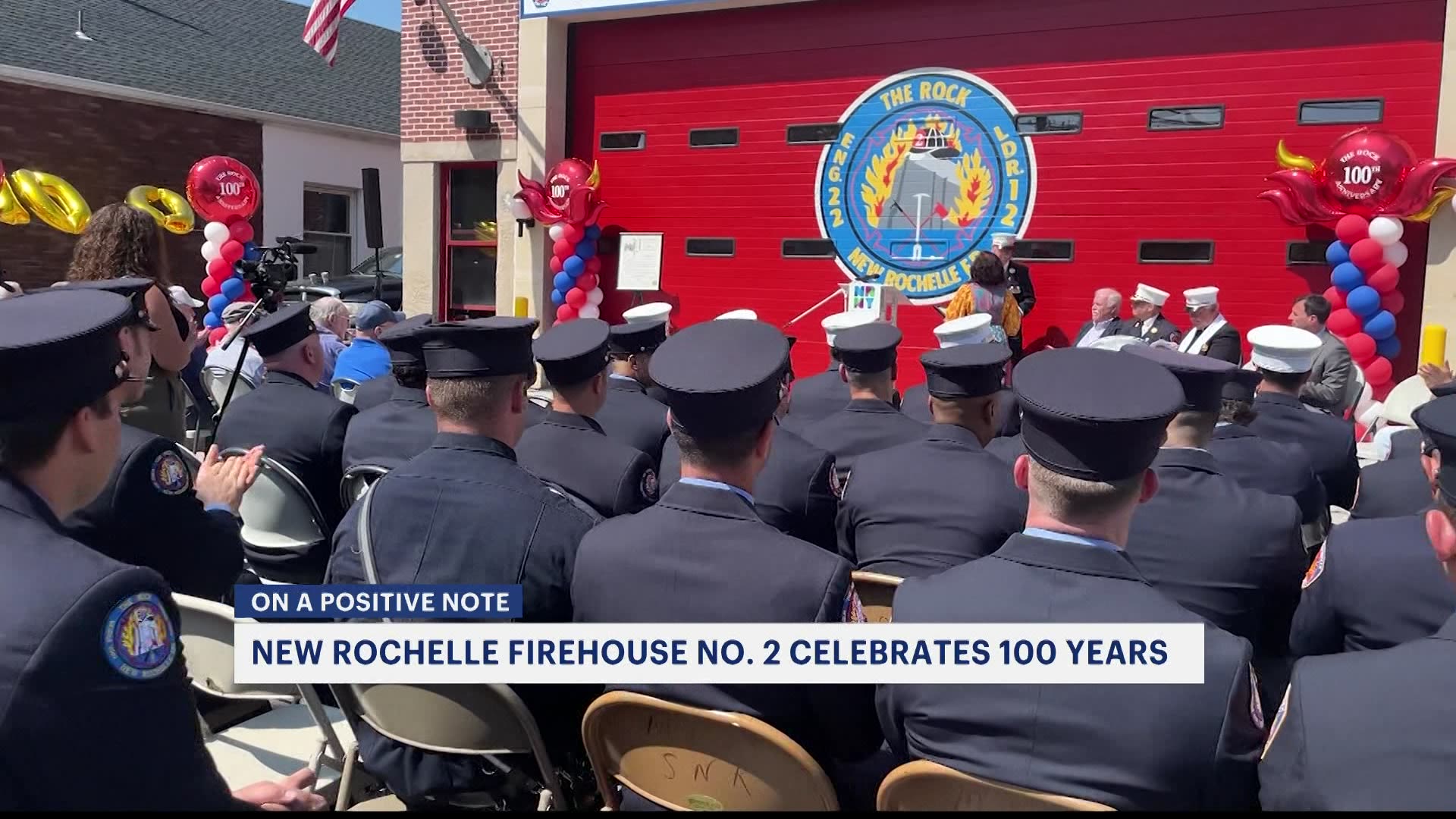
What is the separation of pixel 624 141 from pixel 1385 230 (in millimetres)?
6996

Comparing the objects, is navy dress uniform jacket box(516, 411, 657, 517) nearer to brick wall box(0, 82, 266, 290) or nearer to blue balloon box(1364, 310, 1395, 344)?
blue balloon box(1364, 310, 1395, 344)

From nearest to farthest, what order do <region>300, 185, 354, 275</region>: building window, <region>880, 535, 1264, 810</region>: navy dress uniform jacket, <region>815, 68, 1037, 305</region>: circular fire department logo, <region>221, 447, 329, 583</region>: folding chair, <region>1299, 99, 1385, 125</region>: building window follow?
1. <region>880, 535, 1264, 810</region>: navy dress uniform jacket
2. <region>221, 447, 329, 583</region>: folding chair
3. <region>1299, 99, 1385, 125</region>: building window
4. <region>815, 68, 1037, 305</region>: circular fire department logo
5. <region>300, 185, 354, 275</region>: building window

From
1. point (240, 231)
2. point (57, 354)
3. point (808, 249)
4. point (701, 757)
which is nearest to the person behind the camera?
point (57, 354)

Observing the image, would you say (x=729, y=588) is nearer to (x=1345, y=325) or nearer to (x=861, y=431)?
(x=861, y=431)

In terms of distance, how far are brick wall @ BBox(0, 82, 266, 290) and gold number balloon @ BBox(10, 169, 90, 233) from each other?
250cm

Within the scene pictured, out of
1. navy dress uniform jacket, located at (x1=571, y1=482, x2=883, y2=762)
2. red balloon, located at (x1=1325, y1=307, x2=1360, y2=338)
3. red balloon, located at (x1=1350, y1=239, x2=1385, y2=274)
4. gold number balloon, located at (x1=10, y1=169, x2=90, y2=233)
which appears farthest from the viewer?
gold number balloon, located at (x1=10, y1=169, x2=90, y2=233)

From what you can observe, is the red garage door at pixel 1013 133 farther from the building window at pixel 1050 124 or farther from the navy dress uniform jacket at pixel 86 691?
the navy dress uniform jacket at pixel 86 691

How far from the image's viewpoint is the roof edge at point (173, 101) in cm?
1659

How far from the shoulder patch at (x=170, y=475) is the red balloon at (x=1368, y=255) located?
740cm

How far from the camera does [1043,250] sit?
9188 millimetres

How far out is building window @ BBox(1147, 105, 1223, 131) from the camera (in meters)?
8.43

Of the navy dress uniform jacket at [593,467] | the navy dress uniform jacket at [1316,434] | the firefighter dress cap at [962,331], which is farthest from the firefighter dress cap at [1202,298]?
the navy dress uniform jacket at [593,467]

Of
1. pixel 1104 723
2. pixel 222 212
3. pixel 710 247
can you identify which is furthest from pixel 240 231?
pixel 1104 723

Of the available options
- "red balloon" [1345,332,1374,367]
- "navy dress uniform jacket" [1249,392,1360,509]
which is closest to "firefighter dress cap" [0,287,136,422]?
"navy dress uniform jacket" [1249,392,1360,509]
